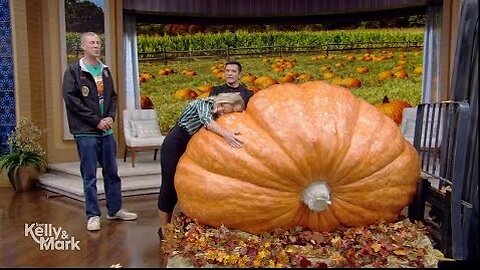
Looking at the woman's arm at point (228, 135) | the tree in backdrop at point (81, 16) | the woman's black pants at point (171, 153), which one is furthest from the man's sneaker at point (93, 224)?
the tree in backdrop at point (81, 16)

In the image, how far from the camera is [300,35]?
833 cm

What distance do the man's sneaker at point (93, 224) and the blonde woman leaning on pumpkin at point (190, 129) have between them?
79 cm

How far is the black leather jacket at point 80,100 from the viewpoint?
125 inches

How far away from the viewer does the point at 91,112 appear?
126 inches

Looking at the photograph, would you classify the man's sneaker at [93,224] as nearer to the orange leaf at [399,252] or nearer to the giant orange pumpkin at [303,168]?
the giant orange pumpkin at [303,168]

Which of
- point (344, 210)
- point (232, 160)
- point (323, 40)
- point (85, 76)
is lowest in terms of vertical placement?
point (344, 210)

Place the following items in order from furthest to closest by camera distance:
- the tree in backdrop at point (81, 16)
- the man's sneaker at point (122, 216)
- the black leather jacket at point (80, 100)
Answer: the tree in backdrop at point (81, 16) < the man's sneaker at point (122, 216) < the black leather jacket at point (80, 100)

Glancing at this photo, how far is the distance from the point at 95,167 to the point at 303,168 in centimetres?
193

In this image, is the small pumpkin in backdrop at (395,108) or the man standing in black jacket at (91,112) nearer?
the man standing in black jacket at (91,112)

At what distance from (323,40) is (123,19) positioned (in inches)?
133

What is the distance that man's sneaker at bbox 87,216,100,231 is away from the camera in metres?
3.36

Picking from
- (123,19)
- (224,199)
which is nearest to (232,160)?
(224,199)

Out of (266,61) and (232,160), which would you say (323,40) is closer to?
(266,61)

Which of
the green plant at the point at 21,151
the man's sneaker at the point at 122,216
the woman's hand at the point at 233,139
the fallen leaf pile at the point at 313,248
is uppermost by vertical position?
the woman's hand at the point at 233,139
